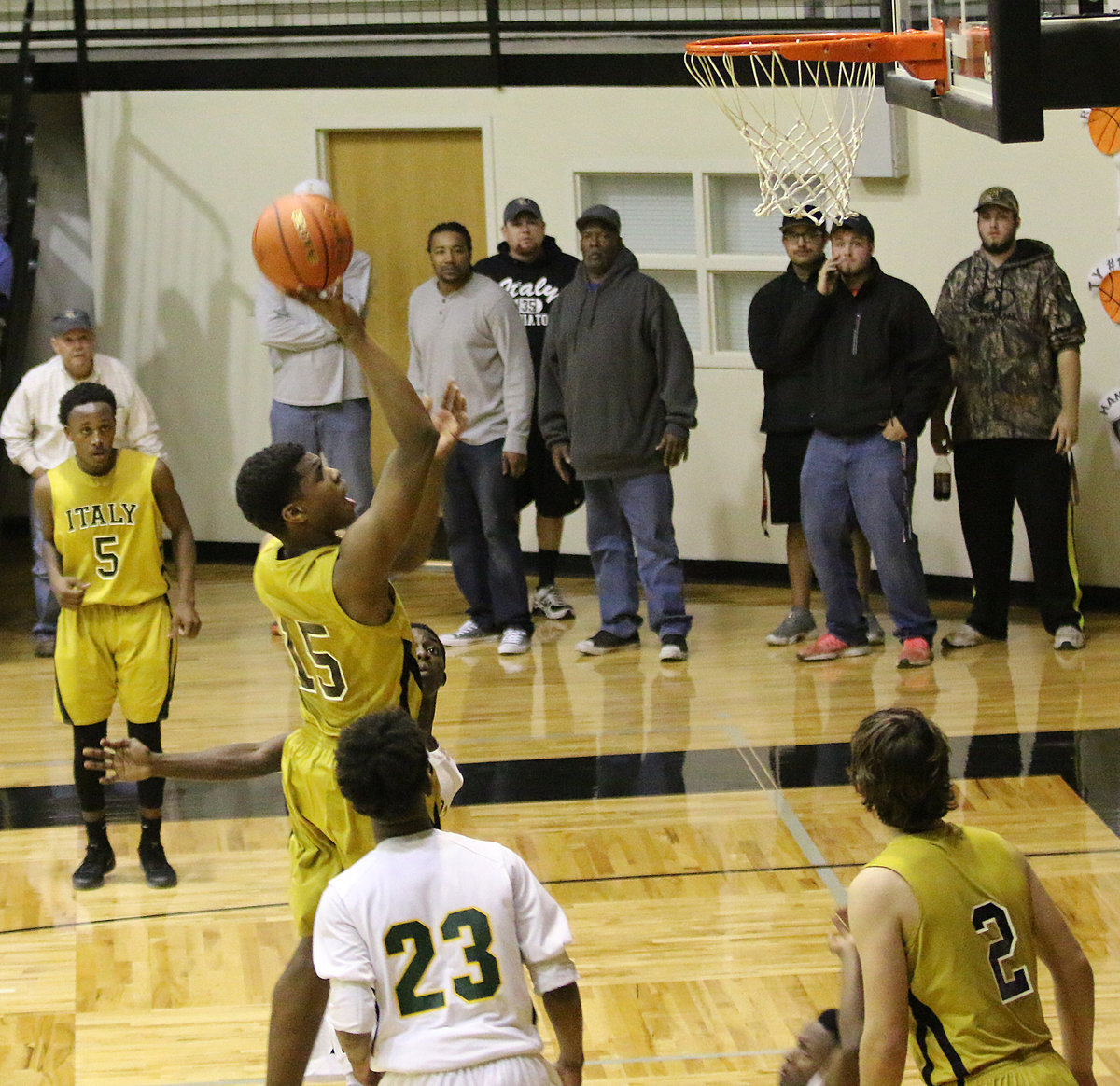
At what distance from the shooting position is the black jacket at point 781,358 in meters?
8.05

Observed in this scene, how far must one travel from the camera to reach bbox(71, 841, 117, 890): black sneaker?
545 centimetres

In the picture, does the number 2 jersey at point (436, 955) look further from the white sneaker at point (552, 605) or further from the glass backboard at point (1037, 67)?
the white sneaker at point (552, 605)

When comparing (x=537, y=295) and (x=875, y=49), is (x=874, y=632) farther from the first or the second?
(x=875, y=49)

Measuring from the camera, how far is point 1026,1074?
2.65m

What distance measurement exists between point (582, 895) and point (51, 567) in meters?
2.13

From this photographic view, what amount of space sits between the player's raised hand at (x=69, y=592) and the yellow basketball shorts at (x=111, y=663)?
64mm

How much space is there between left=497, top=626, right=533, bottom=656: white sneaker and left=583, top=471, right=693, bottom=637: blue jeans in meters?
0.41

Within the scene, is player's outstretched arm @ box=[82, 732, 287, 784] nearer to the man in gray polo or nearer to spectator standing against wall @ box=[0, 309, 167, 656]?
the man in gray polo

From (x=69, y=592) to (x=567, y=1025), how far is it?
318 cm

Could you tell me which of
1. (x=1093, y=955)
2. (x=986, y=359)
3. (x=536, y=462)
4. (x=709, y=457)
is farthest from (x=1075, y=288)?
(x=1093, y=955)

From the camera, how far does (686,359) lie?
313 inches

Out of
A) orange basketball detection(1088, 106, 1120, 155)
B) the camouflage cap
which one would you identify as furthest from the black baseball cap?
orange basketball detection(1088, 106, 1120, 155)

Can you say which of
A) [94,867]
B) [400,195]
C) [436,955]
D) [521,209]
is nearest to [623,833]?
[94,867]

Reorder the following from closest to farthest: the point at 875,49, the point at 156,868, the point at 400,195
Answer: the point at 875,49, the point at 156,868, the point at 400,195
